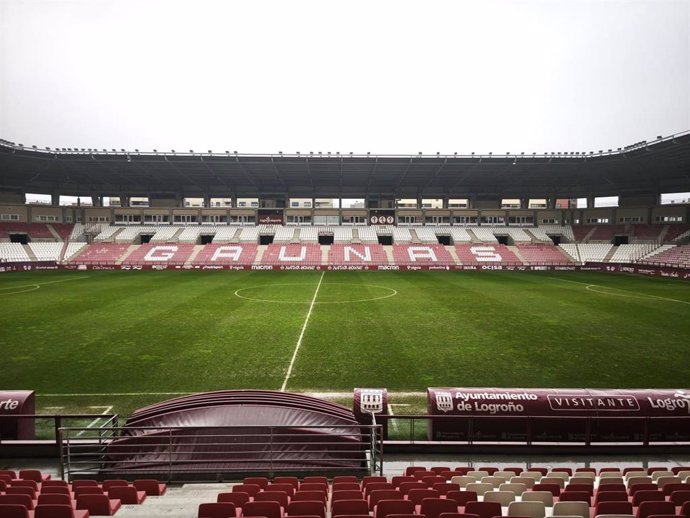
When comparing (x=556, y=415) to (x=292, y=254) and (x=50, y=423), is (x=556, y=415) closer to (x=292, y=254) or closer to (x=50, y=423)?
(x=50, y=423)

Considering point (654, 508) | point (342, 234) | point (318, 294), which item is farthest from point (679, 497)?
point (342, 234)

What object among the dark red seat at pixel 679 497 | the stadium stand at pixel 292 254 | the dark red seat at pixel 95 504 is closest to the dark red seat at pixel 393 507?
the dark red seat at pixel 679 497

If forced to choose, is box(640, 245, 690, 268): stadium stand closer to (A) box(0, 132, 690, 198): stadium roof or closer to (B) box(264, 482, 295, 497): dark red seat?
(A) box(0, 132, 690, 198): stadium roof

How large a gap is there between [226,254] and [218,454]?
5065 centimetres

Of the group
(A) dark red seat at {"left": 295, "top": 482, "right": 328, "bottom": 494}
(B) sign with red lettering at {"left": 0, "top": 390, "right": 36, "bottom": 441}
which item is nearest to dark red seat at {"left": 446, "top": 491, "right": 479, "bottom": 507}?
(A) dark red seat at {"left": 295, "top": 482, "right": 328, "bottom": 494}

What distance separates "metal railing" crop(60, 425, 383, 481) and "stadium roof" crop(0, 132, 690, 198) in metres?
48.2

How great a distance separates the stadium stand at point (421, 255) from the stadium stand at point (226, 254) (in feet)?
66.6

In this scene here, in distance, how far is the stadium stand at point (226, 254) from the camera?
176 ft

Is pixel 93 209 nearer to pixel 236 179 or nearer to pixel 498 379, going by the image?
pixel 236 179

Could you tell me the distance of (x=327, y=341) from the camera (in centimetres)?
1723

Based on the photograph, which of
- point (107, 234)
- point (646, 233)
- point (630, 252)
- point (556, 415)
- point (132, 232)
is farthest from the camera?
point (132, 232)

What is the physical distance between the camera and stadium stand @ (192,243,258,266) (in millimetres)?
53531

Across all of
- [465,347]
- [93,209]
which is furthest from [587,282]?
[93,209]

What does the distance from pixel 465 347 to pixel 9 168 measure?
64.9 m
